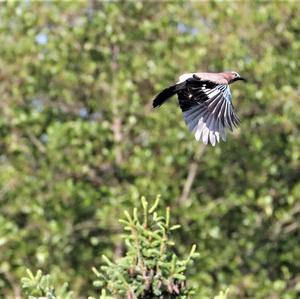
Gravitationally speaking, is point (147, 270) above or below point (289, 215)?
below

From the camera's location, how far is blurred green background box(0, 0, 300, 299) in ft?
51.5

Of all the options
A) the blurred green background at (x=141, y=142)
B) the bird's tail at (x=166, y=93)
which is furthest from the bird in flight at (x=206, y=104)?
the blurred green background at (x=141, y=142)

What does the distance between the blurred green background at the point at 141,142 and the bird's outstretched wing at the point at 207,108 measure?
7.60 m

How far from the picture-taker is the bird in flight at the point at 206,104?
7008 millimetres

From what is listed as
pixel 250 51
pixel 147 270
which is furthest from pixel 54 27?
pixel 147 270

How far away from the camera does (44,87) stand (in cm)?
1681

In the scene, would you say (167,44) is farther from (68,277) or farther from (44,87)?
(68,277)

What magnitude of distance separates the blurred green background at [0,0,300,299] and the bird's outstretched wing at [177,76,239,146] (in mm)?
7599

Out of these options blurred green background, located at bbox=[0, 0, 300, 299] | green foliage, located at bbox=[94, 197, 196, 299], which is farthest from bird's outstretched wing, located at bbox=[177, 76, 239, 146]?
blurred green background, located at bbox=[0, 0, 300, 299]

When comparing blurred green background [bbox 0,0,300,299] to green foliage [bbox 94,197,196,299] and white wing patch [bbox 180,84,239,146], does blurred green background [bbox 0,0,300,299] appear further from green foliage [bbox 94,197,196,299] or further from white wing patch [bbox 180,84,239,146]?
green foliage [bbox 94,197,196,299]

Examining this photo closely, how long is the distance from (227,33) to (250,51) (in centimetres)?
52

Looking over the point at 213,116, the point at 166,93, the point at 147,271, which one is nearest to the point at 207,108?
the point at 213,116

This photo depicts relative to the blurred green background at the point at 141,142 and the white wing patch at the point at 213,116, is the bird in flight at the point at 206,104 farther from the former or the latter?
the blurred green background at the point at 141,142

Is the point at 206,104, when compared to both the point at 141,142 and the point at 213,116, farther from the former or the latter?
the point at 141,142
